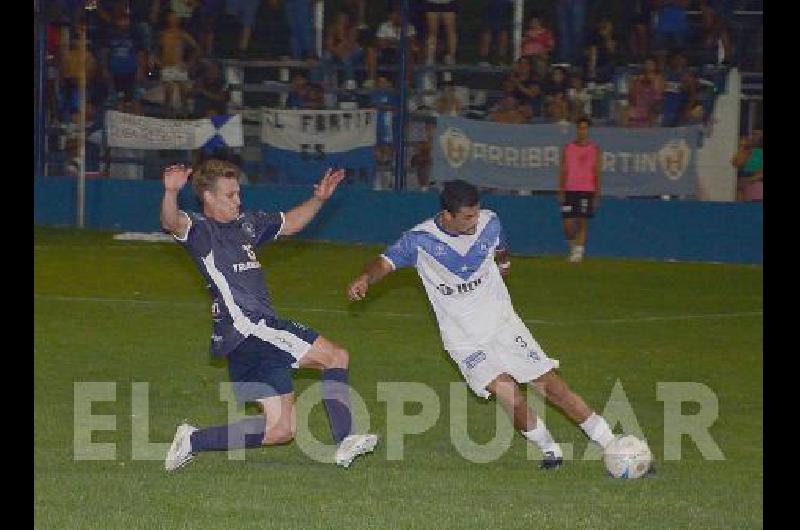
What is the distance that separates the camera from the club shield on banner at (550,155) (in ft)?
86.7

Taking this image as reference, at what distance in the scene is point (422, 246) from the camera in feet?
35.9

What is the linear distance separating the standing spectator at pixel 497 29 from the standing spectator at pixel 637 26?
Result: 5.86 ft

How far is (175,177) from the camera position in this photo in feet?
32.5

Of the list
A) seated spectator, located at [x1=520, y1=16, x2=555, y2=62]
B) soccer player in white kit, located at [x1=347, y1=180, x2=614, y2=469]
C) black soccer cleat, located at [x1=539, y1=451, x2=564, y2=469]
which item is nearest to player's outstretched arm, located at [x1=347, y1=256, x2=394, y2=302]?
soccer player in white kit, located at [x1=347, y1=180, x2=614, y2=469]

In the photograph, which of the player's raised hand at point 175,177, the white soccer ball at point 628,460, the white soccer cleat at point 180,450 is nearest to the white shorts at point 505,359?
the white soccer ball at point 628,460

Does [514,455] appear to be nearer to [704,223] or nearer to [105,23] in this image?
[704,223]

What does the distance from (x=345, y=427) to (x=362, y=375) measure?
13.0 ft

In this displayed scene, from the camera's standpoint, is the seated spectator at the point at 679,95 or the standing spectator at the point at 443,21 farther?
the standing spectator at the point at 443,21

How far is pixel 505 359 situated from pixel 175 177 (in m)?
2.25

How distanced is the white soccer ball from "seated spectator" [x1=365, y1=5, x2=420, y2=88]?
19018 mm

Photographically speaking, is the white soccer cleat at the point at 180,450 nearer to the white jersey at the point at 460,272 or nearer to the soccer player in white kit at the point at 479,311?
the soccer player in white kit at the point at 479,311

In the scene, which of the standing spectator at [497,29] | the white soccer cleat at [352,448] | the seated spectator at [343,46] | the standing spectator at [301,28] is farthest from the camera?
the standing spectator at [301,28]

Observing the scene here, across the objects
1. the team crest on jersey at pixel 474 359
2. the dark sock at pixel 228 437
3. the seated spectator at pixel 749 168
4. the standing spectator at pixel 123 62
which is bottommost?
the dark sock at pixel 228 437

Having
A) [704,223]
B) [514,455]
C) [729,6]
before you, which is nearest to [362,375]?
[514,455]
